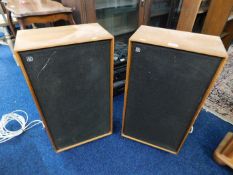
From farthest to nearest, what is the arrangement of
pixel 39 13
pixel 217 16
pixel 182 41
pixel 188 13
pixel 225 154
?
1. pixel 217 16
2. pixel 188 13
3. pixel 39 13
4. pixel 225 154
5. pixel 182 41

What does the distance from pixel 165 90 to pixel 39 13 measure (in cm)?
100

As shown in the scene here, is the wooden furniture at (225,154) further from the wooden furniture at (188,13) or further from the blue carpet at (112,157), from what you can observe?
the wooden furniture at (188,13)

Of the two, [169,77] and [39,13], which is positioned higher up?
[39,13]

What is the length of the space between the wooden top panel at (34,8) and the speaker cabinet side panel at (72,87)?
0.67 meters

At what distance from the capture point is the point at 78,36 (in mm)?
702

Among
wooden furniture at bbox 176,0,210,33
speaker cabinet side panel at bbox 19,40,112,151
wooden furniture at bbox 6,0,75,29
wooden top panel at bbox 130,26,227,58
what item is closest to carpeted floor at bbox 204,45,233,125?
wooden furniture at bbox 176,0,210,33

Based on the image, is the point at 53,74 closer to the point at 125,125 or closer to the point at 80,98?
the point at 80,98

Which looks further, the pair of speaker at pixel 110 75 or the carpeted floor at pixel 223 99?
the carpeted floor at pixel 223 99

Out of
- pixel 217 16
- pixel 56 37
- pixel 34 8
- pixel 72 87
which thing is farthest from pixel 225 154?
pixel 34 8

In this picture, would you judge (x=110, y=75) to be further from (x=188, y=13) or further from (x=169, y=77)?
(x=188, y=13)

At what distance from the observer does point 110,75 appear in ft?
2.74

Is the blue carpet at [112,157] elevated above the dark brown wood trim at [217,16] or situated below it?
below

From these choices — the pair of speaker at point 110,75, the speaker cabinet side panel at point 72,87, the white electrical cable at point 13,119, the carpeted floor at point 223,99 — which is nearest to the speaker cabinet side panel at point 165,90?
the pair of speaker at point 110,75

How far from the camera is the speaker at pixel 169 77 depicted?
66 centimetres
